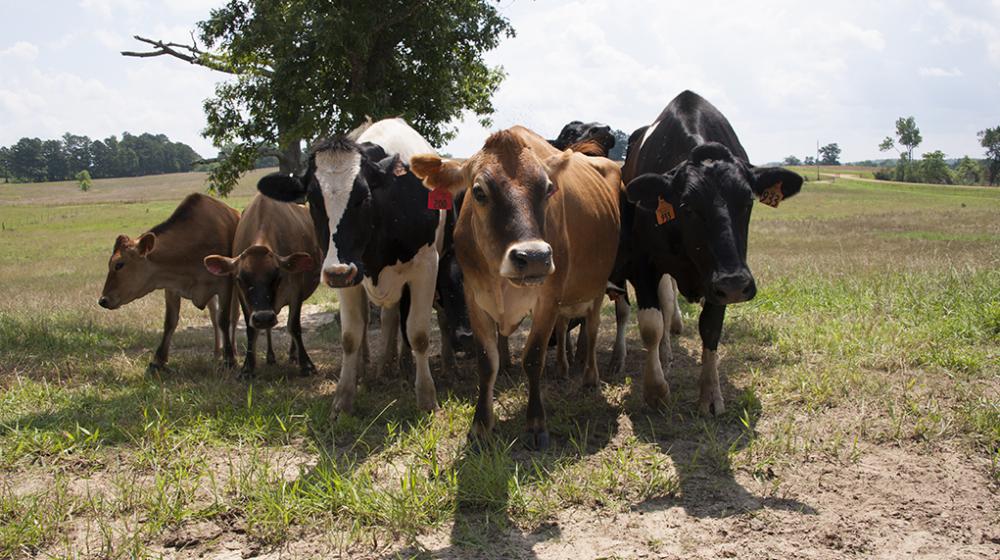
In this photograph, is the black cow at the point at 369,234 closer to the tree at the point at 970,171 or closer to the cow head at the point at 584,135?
the cow head at the point at 584,135

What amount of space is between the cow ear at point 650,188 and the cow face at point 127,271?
17.3ft

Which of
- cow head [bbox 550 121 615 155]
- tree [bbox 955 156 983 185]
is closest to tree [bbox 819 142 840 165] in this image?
tree [bbox 955 156 983 185]

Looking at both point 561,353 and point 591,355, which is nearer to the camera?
point 591,355

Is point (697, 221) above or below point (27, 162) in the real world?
below

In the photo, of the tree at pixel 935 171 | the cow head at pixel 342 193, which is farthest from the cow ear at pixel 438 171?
the tree at pixel 935 171

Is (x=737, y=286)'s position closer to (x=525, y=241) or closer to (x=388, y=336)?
(x=525, y=241)

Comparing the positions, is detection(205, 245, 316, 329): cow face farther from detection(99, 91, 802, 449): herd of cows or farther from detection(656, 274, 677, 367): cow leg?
detection(656, 274, 677, 367): cow leg

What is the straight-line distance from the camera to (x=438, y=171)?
5.39 metres

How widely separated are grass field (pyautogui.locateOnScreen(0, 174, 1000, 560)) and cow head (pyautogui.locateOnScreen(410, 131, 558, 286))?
1224 millimetres

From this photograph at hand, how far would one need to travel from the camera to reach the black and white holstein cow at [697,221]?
207 inches

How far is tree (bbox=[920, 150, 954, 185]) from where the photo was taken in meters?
83.3

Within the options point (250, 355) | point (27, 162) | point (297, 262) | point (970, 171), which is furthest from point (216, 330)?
point (27, 162)

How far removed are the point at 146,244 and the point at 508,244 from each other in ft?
16.9

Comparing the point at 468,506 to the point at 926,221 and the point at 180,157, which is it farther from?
the point at 180,157
